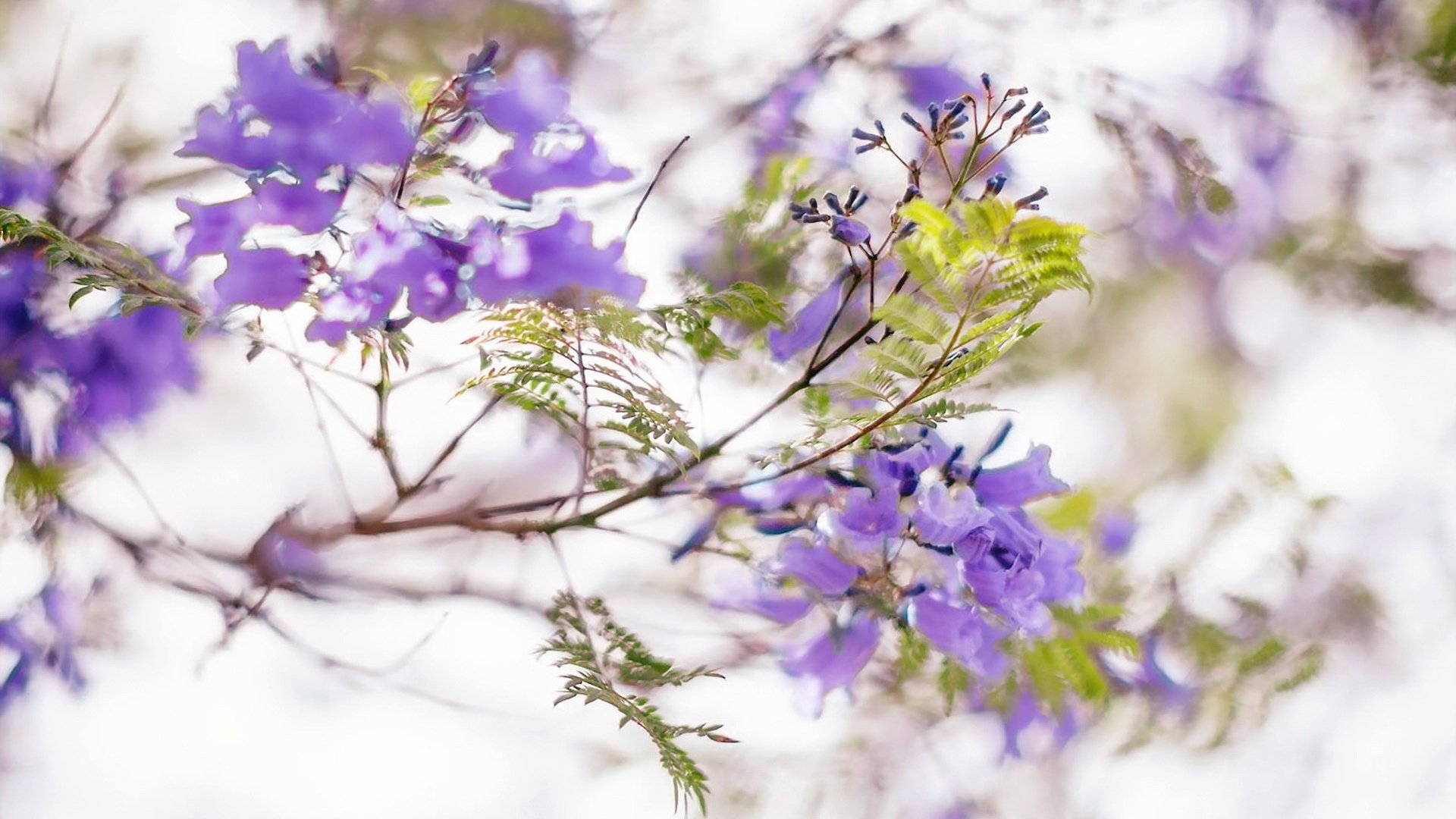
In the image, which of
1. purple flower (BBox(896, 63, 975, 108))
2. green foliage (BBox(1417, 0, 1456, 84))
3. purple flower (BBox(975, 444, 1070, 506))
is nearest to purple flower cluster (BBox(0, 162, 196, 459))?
purple flower (BBox(975, 444, 1070, 506))

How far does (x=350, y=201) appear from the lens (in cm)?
47

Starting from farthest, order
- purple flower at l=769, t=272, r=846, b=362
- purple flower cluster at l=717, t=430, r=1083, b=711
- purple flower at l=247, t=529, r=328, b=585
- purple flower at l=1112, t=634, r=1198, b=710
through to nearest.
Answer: purple flower at l=1112, t=634, r=1198, b=710 → purple flower at l=247, t=529, r=328, b=585 → purple flower at l=769, t=272, r=846, b=362 → purple flower cluster at l=717, t=430, r=1083, b=711

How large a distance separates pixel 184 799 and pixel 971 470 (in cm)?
62

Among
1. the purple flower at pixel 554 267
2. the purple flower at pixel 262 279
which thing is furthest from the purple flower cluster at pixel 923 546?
the purple flower at pixel 262 279

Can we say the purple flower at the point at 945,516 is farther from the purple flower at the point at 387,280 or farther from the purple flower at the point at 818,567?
the purple flower at the point at 387,280

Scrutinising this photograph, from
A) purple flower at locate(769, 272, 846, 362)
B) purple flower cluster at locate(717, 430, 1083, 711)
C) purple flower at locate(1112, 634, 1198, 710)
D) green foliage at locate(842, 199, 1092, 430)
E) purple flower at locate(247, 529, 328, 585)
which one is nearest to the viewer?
green foliage at locate(842, 199, 1092, 430)

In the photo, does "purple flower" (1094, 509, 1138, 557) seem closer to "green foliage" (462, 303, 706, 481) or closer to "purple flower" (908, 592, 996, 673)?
"purple flower" (908, 592, 996, 673)

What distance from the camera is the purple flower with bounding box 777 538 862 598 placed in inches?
19.2

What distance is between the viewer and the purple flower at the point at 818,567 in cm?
49

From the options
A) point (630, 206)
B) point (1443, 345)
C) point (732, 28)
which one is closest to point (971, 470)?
point (630, 206)

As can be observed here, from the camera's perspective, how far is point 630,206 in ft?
2.40

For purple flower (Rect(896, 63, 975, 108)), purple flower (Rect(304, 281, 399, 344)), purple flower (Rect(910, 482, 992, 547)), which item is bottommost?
purple flower (Rect(910, 482, 992, 547))

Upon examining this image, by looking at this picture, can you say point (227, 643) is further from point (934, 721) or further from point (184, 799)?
point (934, 721)

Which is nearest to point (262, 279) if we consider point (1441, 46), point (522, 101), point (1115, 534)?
point (522, 101)
